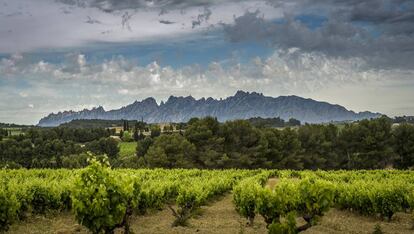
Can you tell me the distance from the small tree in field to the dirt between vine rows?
501 cm

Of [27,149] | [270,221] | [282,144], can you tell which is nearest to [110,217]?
[270,221]

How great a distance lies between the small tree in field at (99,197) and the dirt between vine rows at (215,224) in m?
5.01

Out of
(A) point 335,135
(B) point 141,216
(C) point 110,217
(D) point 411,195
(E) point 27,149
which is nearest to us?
(C) point 110,217

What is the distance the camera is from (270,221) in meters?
20.6

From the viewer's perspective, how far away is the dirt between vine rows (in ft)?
69.9

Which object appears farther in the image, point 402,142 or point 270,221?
point 402,142

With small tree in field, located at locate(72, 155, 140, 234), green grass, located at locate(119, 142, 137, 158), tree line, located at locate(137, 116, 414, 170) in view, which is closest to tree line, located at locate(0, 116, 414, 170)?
tree line, located at locate(137, 116, 414, 170)

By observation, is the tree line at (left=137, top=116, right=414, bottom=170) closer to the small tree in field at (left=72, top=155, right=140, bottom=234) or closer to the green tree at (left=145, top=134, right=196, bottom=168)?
the green tree at (left=145, top=134, right=196, bottom=168)

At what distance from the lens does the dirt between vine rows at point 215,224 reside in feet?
69.9

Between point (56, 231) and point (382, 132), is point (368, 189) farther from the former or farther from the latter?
point (382, 132)

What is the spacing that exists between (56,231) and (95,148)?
95.9 metres

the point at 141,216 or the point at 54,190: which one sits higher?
the point at 54,190

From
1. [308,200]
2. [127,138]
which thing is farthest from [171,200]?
[127,138]

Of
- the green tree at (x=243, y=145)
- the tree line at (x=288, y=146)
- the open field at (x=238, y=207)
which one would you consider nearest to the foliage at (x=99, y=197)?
the open field at (x=238, y=207)
